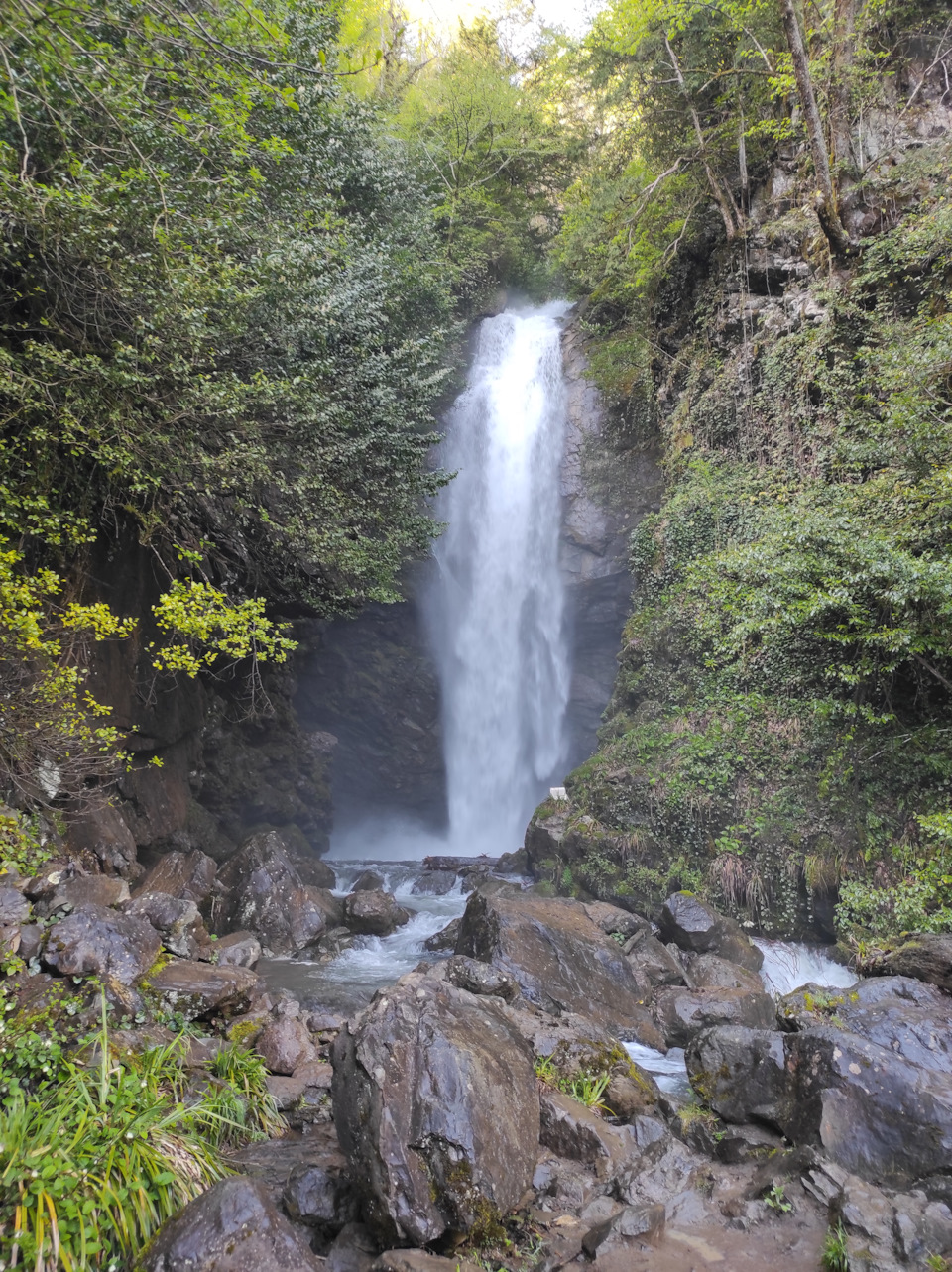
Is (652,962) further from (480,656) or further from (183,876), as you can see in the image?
(480,656)

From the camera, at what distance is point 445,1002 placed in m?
3.89

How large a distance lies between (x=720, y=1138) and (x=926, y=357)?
798 centimetres

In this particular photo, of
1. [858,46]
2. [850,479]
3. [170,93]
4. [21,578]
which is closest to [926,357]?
[850,479]

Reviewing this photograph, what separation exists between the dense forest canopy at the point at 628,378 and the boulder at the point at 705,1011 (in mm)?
1559

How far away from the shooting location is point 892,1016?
4.38 metres

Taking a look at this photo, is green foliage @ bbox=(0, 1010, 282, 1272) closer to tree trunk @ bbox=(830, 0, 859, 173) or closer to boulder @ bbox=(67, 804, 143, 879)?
boulder @ bbox=(67, 804, 143, 879)

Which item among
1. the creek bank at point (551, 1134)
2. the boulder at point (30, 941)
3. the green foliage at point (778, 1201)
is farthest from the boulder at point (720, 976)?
the boulder at point (30, 941)

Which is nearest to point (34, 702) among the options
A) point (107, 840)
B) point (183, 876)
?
point (107, 840)

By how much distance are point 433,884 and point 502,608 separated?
7844 mm

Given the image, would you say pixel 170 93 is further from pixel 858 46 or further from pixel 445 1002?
pixel 858 46

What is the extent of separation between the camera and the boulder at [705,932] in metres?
8.12

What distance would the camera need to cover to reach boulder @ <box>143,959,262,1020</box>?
15.8 feet

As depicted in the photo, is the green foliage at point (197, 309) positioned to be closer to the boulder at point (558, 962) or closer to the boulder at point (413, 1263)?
the boulder at point (558, 962)

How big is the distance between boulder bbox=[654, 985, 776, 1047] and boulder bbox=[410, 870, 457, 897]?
21.2ft
